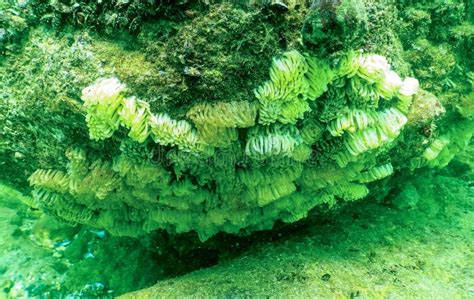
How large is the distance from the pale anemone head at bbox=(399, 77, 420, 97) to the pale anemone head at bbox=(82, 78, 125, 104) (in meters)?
1.71

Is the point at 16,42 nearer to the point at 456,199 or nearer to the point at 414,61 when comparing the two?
the point at 414,61

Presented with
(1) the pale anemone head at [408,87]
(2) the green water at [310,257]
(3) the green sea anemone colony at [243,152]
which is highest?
(1) the pale anemone head at [408,87]

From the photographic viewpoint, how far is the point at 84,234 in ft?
14.7

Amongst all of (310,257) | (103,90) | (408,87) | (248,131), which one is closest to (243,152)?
(248,131)

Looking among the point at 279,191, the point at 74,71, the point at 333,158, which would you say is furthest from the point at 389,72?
the point at 74,71

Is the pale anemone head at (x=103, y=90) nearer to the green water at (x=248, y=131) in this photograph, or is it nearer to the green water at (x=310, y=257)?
the green water at (x=248, y=131)

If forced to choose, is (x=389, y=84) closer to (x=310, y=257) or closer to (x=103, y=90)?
(x=310, y=257)

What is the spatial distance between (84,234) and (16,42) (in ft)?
7.58

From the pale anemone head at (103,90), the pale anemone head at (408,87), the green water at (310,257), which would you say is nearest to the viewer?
the pale anemone head at (103,90)

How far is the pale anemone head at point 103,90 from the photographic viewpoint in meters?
2.36

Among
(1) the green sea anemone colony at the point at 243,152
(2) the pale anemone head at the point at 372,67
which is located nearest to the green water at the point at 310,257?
(1) the green sea anemone colony at the point at 243,152

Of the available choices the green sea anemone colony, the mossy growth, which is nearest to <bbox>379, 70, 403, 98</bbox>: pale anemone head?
the green sea anemone colony

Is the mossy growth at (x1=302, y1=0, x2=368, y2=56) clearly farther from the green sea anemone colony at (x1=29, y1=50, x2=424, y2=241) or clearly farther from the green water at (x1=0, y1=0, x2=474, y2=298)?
the green sea anemone colony at (x1=29, y1=50, x2=424, y2=241)

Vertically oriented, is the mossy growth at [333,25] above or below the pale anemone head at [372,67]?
above
